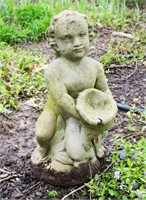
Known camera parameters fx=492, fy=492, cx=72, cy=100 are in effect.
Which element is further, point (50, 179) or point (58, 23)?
point (50, 179)

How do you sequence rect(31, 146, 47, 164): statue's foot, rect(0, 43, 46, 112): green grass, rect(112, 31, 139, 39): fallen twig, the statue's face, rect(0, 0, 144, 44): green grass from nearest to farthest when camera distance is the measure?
the statue's face < rect(31, 146, 47, 164): statue's foot < rect(0, 43, 46, 112): green grass < rect(112, 31, 139, 39): fallen twig < rect(0, 0, 144, 44): green grass

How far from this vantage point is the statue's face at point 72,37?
101 inches

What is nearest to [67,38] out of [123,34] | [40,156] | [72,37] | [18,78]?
[72,37]

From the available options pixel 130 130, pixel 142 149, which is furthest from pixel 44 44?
pixel 142 149

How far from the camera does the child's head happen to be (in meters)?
2.56

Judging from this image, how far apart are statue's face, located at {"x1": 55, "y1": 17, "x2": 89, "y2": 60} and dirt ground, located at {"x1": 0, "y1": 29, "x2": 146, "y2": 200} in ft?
2.58

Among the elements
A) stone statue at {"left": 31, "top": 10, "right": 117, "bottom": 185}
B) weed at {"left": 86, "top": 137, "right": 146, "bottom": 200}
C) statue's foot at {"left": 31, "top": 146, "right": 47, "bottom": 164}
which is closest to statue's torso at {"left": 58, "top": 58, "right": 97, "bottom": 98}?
stone statue at {"left": 31, "top": 10, "right": 117, "bottom": 185}

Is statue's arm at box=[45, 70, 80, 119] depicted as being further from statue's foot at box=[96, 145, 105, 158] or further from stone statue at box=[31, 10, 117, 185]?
statue's foot at box=[96, 145, 105, 158]

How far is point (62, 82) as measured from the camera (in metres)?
2.62

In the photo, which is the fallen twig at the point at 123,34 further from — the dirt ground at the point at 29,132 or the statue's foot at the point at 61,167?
the statue's foot at the point at 61,167

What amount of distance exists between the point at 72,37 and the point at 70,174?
760 millimetres

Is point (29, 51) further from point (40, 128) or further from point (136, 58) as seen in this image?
point (40, 128)

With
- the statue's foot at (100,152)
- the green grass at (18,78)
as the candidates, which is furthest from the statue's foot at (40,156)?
the green grass at (18,78)

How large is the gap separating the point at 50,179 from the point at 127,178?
0.44 meters
